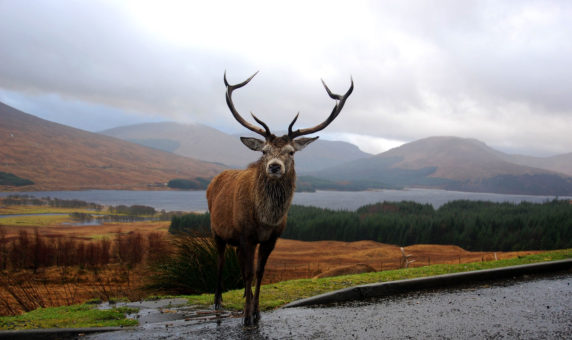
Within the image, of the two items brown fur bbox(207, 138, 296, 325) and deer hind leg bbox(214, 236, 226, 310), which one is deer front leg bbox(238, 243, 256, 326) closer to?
brown fur bbox(207, 138, 296, 325)

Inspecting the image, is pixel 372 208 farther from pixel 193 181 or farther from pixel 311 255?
pixel 193 181

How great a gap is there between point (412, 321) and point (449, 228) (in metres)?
31.8

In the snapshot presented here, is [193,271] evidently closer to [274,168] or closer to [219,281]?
[219,281]

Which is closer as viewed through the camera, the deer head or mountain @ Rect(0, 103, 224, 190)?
the deer head

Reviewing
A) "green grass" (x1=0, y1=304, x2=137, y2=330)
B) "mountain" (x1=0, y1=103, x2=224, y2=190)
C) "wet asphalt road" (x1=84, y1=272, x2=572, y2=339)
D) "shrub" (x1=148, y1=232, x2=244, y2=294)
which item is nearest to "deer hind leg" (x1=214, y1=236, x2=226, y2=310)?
"wet asphalt road" (x1=84, y1=272, x2=572, y2=339)

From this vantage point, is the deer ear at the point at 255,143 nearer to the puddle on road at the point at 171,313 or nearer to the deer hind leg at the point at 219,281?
the deer hind leg at the point at 219,281

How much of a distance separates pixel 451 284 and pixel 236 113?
17.7 feet

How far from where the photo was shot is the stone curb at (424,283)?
654 centimetres

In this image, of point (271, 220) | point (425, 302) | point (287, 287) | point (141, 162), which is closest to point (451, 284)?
point (425, 302)

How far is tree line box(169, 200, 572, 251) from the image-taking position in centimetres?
2827

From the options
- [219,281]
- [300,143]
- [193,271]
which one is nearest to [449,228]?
[193,271]

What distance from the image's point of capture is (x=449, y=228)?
34.1m

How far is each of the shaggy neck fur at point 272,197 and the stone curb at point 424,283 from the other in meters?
1.76

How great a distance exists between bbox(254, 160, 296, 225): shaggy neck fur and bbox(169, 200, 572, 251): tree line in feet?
70.5
